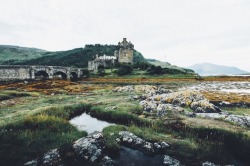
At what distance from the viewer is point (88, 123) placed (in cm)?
2869

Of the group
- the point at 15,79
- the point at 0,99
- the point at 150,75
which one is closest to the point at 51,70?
the point at 15,79

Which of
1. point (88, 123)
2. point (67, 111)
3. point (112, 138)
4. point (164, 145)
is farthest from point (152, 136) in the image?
point (67, 111)

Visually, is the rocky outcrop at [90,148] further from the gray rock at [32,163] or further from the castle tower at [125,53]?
the castle tower at [125,53]

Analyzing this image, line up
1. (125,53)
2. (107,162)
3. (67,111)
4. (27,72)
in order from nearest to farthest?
(107,162), (67,111), (27,72), (125,53)

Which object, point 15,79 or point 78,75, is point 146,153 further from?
→ point 78,75

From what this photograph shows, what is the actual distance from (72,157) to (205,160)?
32.2 ft

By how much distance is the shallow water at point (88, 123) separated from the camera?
26531mm

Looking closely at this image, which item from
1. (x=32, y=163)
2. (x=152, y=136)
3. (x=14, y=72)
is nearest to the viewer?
(x=32, y=163)

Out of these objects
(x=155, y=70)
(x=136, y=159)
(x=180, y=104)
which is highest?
(x=155, y=70)

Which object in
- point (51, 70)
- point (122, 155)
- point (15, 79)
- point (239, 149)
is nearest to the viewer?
point (122, 155)

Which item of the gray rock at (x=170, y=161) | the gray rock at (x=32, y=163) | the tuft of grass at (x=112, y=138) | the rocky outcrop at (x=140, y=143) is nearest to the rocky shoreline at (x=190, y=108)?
the tuft of grass at (x=112, y=138)

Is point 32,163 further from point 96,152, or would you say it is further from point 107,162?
point 107,162

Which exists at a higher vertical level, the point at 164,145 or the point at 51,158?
the point at 164,145

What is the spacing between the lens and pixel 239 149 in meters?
20.7
